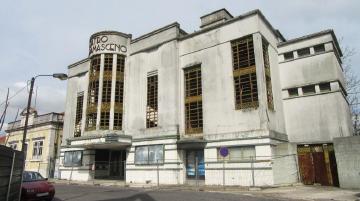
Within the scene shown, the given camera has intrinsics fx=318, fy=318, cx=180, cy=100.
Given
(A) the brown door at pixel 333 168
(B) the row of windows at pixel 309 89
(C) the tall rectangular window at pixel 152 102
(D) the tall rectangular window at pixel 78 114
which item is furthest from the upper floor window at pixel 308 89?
(D) the tall rectangular window at pixel 78 114

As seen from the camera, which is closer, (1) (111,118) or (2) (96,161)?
(1) (111,118)

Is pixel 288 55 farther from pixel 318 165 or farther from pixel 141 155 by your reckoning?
pixel 141 155

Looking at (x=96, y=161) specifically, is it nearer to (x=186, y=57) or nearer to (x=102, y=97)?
(x=102, y=97)

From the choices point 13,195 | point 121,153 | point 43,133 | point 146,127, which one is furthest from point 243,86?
point 43,133

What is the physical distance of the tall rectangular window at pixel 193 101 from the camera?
2710 centimetres

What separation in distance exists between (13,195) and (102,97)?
2203 centimetres

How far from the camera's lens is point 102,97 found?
3150 cm

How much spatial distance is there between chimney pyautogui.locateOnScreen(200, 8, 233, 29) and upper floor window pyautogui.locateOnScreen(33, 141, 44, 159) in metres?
27.1

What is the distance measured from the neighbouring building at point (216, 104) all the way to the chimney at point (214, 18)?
0.11 meters

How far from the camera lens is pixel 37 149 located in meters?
42.5

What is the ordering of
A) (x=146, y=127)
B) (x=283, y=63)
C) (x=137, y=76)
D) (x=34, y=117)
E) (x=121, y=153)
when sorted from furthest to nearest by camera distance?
1. (x=34, y=117)
2. (x=121, y=153)
3. (x=137, y=76)
4. (x=146, y=127)
5. (x=283, y=63)

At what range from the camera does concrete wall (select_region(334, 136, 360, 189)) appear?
1947cm

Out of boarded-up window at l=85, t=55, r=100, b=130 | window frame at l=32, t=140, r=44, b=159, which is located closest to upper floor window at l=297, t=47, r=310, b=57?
boarded-up window at l=85, t=55, r=100, b=130

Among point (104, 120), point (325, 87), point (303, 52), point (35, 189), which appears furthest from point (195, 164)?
point (35, 189)
